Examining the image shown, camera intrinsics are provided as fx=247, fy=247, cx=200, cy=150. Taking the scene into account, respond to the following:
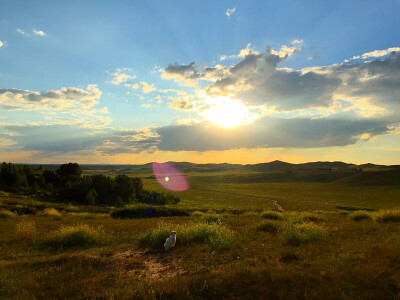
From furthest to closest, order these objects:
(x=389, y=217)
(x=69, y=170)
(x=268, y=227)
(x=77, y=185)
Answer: (x=69, y=170) → (x=77, y=185) → (x=389, y=217) → (x=268, y=227)

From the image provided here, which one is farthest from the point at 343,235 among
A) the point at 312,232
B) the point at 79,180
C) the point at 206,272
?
the point at 79,180

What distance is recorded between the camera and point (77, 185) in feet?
190

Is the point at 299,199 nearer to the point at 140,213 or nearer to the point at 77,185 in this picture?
the point at 77,185

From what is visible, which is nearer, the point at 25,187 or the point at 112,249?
the point at 112,249

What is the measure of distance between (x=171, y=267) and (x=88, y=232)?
727cm

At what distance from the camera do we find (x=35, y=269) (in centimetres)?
931

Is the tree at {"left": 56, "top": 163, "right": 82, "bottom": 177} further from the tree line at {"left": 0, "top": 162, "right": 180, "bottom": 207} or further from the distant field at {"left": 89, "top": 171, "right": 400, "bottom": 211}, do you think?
the distant field at {"left": 89, "top": 171, "right": 400, "bottom": 211}

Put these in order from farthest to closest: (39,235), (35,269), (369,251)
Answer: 1. (39,235)
2. (369,251)
3. (35,269)

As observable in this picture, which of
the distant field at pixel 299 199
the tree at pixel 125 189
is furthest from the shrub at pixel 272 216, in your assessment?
the tree at pixel 125 189

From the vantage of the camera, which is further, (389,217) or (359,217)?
(359,217)

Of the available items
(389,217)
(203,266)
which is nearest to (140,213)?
(203,266)

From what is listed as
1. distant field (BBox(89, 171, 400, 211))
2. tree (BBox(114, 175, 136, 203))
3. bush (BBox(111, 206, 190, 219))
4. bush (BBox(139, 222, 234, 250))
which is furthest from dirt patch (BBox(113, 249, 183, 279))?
tree (BBox(114, 175, 136, 203))

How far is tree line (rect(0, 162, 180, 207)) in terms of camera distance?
55.9 m

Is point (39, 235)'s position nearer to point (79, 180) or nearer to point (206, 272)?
point (206, 272)
